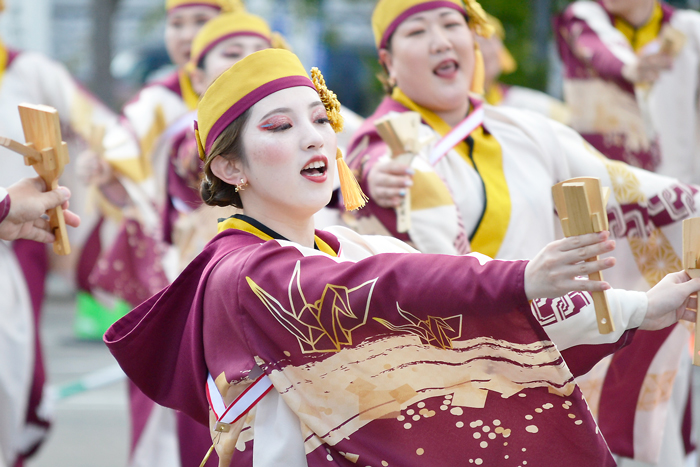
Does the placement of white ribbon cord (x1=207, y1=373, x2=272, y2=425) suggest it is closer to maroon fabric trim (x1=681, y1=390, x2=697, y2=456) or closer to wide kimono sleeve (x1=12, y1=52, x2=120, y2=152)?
maroon fabric trim (x1=681, y1=390, x2=697, y2=456)

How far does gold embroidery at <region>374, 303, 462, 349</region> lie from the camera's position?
6.32ft

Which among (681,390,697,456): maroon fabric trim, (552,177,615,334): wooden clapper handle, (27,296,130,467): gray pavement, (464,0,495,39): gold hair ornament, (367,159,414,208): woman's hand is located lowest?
(27,296,130,467): gray pavement

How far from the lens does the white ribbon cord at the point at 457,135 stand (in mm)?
3143

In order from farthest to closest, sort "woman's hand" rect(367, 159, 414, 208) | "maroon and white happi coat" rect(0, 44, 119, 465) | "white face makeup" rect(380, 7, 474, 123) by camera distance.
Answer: "maroon and white happi coat" rect(0, 44, 119, 465) < "white face makeup" rect(380, 7, 474, 123) < "woman's hand" rect(367, 159, 414, 208)

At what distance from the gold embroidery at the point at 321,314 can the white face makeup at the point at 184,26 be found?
3629 mm

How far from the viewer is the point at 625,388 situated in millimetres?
3172

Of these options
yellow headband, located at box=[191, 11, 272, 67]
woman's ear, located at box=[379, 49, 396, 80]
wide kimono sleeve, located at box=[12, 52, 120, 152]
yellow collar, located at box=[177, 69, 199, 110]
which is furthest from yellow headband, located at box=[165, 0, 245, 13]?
woman's ear, located at box=[379, 49, 396, 80]

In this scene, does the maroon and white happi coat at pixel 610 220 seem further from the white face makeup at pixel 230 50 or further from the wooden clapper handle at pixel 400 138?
the white face makeup at pixel 230 50

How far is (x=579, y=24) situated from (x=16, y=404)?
3.45 m

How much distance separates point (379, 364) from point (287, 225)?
1.43ft

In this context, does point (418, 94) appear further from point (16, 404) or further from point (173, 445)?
point (16, 404)

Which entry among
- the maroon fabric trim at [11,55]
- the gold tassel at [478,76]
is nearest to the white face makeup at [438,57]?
the gold tassel at [478,76]

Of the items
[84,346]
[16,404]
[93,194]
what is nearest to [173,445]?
[16,404]

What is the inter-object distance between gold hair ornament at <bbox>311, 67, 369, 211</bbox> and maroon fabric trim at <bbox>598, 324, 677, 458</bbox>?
110 cm
